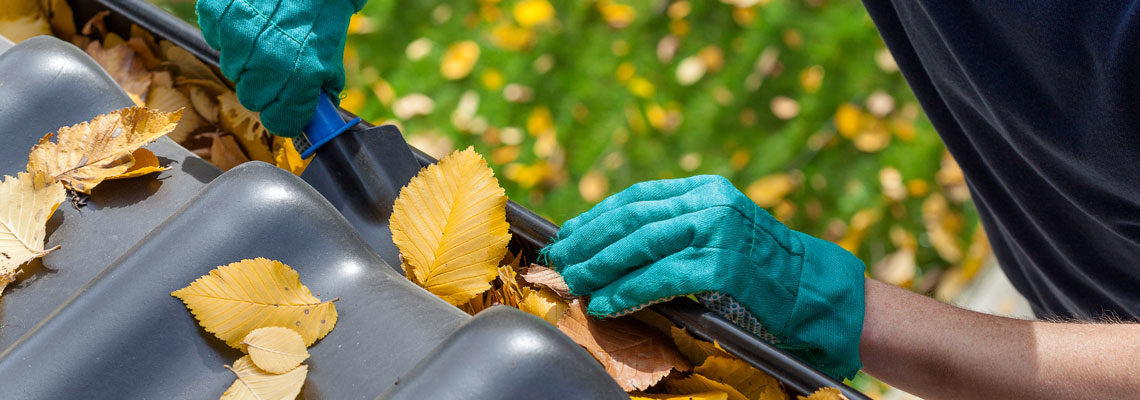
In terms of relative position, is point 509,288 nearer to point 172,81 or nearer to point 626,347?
point 626,347

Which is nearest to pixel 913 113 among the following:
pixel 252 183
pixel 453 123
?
pixel 453 123

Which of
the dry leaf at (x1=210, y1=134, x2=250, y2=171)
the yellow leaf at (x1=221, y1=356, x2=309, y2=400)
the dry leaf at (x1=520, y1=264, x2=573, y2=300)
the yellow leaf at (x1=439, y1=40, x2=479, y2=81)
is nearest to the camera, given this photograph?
the yellow leaf at (x1=221, y1=356, x2=309, y2=400)

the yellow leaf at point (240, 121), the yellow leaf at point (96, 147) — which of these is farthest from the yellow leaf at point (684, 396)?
the yellow leaf at point (240, 121)

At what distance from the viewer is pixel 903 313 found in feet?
3.39

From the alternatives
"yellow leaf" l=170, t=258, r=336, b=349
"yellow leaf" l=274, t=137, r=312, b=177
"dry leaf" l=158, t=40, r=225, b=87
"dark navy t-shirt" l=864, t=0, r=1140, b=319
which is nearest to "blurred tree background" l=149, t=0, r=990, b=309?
"dark navy t-shirt" l=864, t=0, r=1140, b=319

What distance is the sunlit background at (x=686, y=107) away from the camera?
2.28 metres

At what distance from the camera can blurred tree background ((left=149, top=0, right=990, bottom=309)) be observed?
2.28 metres

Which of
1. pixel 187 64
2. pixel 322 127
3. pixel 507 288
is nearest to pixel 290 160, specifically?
pixel 322 127

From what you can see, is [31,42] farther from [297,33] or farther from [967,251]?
[967,251]

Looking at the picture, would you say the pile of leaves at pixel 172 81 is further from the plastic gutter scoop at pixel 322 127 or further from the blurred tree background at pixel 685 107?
the blurred tree background at pixel 685 107

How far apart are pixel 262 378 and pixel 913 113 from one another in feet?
7.30

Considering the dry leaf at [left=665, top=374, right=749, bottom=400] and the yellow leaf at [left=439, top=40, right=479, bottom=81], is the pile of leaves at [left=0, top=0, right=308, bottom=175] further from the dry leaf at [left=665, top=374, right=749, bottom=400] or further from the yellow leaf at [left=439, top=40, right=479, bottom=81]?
the yellow leaf at [left=439, top=40, right=479, bottom=81]

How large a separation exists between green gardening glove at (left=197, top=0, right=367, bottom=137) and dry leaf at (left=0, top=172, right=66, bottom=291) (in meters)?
0.28

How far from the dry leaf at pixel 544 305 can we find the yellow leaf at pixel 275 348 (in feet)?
0.90
